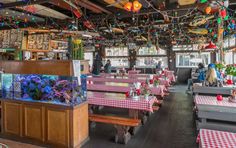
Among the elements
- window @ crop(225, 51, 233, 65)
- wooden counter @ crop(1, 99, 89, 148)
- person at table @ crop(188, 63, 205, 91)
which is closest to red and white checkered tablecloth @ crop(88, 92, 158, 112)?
wooden counter @ crop(1, 99, 89, 148)

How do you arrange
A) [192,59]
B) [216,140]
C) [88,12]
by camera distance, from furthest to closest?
[192,59], [88,12], [216,140]

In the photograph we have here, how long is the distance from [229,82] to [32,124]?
5.43 metres

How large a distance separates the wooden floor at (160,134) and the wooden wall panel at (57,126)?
528 millimetres

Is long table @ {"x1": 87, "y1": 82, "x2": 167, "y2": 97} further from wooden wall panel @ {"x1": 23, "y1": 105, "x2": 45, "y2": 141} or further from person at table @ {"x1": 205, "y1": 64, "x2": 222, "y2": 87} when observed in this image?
wooden wall panel @ {"x1": 23, "y1": 105, "x2": 45, "y2": 141}

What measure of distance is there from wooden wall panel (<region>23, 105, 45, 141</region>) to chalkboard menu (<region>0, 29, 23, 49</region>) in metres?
3.28

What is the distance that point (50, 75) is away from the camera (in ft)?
12.4

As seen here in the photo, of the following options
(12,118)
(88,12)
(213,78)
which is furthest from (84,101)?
(213,78)

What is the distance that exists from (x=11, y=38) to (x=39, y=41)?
1.02m

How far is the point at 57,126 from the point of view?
12.3ft

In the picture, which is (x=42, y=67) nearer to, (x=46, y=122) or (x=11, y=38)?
(x=46, y=122)

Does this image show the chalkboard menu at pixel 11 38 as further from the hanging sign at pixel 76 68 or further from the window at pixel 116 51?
the window at pixel 116 51

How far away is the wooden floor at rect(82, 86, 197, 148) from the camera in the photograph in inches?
155

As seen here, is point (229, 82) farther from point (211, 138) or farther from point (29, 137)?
point (29, 137)

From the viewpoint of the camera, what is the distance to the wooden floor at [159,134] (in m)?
3.94
